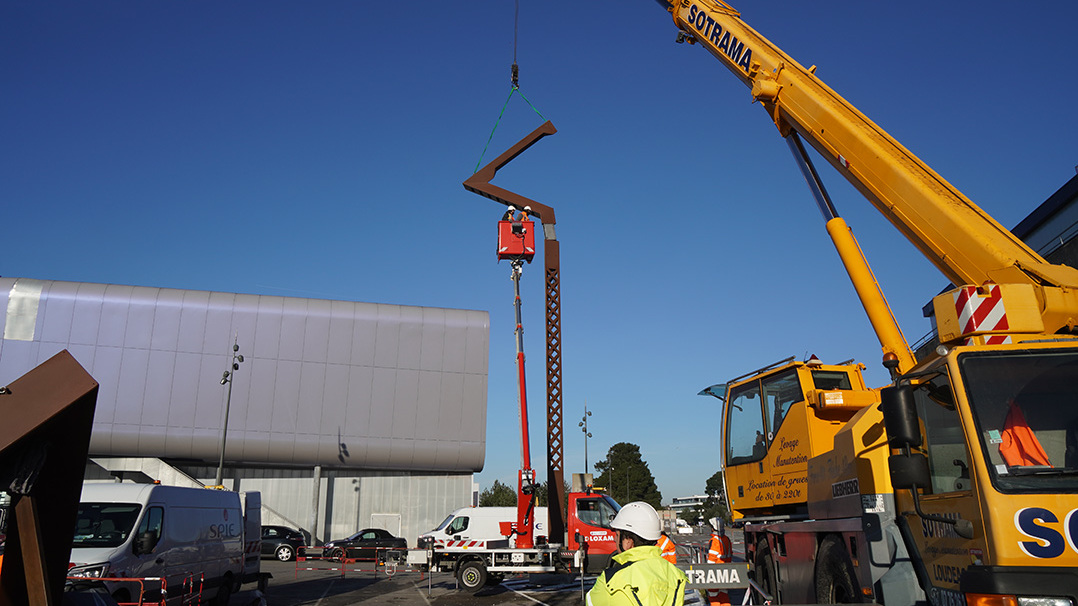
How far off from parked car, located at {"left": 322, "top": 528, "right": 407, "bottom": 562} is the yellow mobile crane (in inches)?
876

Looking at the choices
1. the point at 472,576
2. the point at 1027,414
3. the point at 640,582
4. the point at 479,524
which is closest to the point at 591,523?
the point at 479,524

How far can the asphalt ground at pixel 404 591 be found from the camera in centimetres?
1574

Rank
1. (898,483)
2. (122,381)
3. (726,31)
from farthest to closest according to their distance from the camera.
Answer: (122,381) → (726,31) → (898,483)

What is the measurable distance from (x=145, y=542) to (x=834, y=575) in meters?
9.75

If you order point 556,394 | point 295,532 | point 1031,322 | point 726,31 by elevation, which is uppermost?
point 726,31

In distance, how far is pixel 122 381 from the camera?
40.9 m

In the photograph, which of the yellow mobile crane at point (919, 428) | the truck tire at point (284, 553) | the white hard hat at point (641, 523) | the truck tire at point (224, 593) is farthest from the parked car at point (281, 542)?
the white hard hat at point (641, 523)

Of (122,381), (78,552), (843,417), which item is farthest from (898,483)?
(122,381)

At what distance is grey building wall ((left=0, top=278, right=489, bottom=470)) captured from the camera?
41.0 m

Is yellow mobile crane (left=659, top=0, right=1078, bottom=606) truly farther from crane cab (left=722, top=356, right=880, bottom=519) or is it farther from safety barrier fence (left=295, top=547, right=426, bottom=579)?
safety barrier fence (left=295, top=547, right=426, bottom=579)

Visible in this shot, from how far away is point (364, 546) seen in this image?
29719mm

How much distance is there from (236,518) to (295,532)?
1736cm

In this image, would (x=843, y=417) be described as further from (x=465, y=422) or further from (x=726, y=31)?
(x=465, y=422)

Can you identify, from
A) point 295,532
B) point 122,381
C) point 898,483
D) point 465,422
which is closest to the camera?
point 898,483
